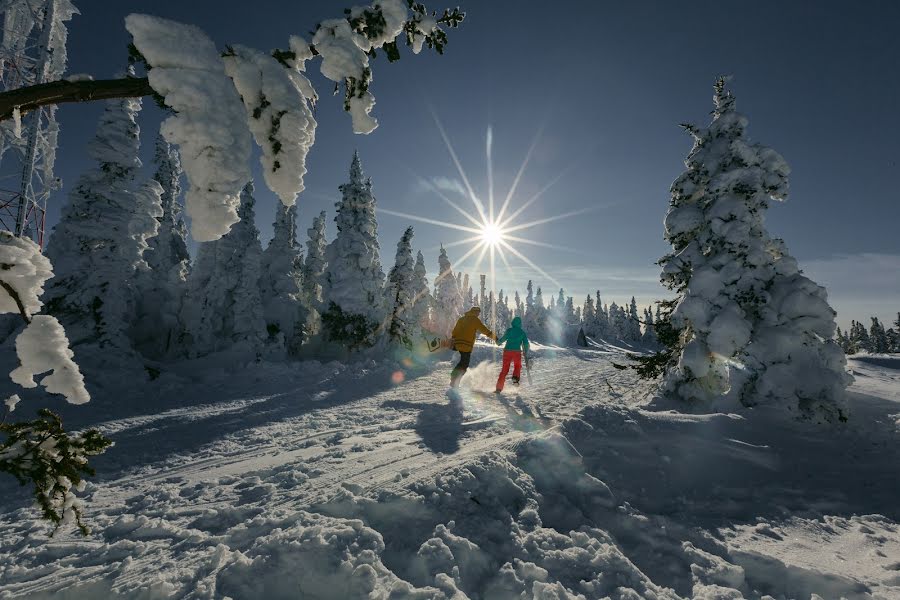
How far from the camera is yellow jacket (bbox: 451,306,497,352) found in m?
10.7

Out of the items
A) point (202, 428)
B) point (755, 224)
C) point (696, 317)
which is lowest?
point (202, 428)

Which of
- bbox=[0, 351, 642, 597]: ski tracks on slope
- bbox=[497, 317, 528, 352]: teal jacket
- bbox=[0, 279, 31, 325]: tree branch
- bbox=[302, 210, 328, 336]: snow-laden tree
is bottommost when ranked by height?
bbox=[0, 351, 642, 597]: ski tracks on slope

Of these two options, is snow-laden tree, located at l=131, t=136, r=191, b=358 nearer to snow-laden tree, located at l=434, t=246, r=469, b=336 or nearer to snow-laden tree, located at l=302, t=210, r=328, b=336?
snow-laden tree, located at l=302, t=210, r=328, b=336

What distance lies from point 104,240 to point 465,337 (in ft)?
45.4

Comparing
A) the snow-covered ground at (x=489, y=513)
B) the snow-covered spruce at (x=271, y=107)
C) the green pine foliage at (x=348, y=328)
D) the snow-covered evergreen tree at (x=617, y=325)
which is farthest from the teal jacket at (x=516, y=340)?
the snow-covered evergreen tree at (x=617, y=325)

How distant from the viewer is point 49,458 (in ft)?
5.97

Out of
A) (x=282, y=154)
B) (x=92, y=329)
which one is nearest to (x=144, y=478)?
(x=282, y=154)

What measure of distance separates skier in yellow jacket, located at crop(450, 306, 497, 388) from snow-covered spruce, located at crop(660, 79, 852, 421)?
16.0 ft

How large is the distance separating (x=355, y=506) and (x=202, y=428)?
16.7 ft

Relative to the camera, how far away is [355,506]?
3268 mm

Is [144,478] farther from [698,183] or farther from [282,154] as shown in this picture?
[698,183]

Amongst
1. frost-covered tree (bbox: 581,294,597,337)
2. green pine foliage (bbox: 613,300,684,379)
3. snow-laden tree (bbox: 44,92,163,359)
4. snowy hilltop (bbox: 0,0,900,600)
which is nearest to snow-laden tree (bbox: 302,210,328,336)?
snow-laden tree (bbox: 44,92,163,359)

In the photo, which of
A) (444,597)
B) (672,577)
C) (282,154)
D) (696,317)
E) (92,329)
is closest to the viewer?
(282,154)

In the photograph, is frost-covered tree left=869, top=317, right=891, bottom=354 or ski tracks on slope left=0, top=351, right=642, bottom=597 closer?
ski tracks on slope left=0, top=351, right=642, bottom=597
